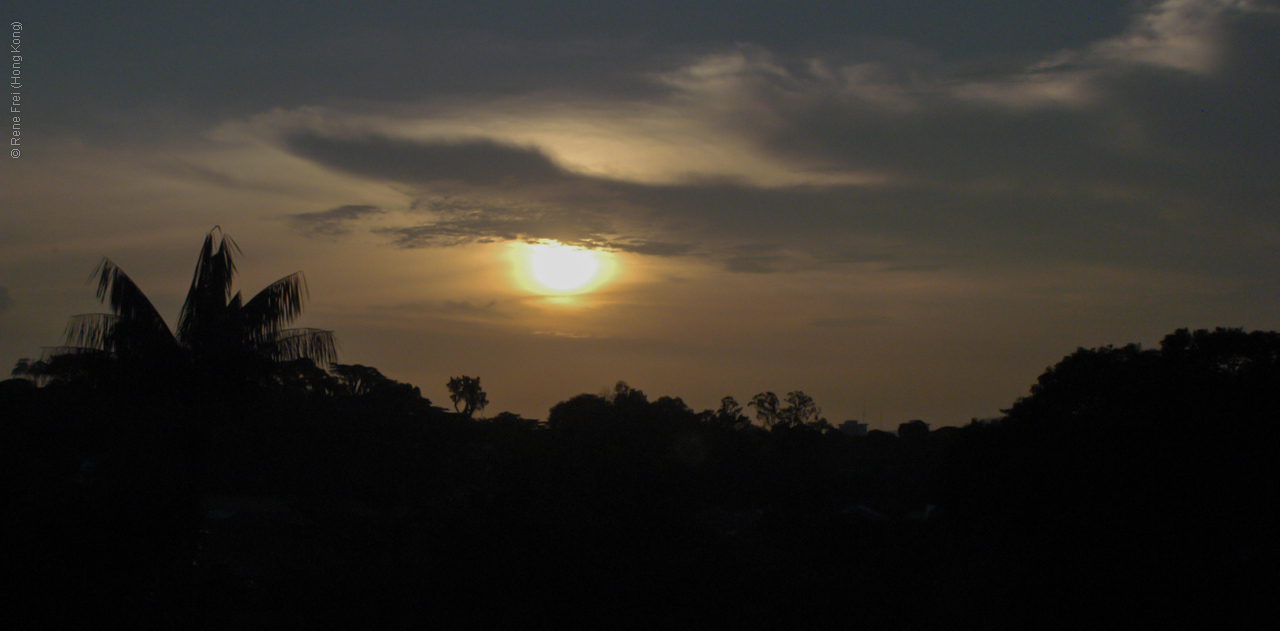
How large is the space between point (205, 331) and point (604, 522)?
836 cm

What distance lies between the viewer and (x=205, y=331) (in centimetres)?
1734

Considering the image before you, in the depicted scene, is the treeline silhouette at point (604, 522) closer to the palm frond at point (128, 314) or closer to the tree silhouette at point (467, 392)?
the palm frond at point (128, 314)

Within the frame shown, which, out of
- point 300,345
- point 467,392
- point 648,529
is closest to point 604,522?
point 648,529

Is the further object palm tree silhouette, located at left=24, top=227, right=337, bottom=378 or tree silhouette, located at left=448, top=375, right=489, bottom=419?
tree silhouette, located at left=448, top=375, right=489, bottom=419

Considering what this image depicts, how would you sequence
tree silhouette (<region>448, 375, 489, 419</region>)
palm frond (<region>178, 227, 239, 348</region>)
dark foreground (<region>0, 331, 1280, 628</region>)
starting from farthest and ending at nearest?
tree silhouette (<region>448, 375, 489, 419</region>) < palm frond (<region>178, 227, 239, 348</region>) < dark foreground (<region>0, 331, 1280, 628</region>)

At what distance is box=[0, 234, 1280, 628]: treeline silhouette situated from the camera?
469 inches

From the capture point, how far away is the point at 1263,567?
21.2m

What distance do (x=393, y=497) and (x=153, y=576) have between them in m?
20.8

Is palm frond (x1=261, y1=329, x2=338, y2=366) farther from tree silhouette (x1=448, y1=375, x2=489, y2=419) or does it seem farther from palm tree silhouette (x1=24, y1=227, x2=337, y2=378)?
tree silhouette (x1=448, y1=375, x2=489, y2=419)

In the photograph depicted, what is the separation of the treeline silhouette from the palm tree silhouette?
5 cm

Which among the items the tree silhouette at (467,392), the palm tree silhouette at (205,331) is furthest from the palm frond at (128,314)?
the tree silhouette at (467,392)

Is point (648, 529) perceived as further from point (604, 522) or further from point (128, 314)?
point (128, 314)

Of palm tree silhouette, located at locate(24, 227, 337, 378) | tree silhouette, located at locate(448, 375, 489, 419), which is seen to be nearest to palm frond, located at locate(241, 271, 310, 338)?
palm tree silhouette, located at locate(24, 227, 337, 378)

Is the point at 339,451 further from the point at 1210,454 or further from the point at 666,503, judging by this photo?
the point at 1210,454
